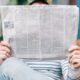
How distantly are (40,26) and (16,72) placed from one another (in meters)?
0.18

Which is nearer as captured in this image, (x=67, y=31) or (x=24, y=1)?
A: (x=67, y=31)

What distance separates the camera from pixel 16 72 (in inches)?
31.5

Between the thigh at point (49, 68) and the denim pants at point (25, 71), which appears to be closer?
the denim pants at point (25, 71)

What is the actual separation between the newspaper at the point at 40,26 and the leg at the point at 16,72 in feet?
0.17

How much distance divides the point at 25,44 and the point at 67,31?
0.15 metres

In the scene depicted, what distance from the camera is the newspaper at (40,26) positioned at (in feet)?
2.81

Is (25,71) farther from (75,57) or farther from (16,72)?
(75,57)

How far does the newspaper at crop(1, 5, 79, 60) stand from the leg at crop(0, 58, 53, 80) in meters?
0.05

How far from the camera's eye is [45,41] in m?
0.87

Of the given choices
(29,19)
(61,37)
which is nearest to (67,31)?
(61,37)

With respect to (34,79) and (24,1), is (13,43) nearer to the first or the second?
(34,79)

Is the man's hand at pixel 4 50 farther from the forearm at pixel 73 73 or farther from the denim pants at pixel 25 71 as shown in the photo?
the forearm at pixel 73 73

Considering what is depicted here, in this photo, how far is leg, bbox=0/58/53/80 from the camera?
0.79 metres

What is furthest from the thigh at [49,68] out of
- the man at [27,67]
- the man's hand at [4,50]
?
the man's hand at [4,50]
